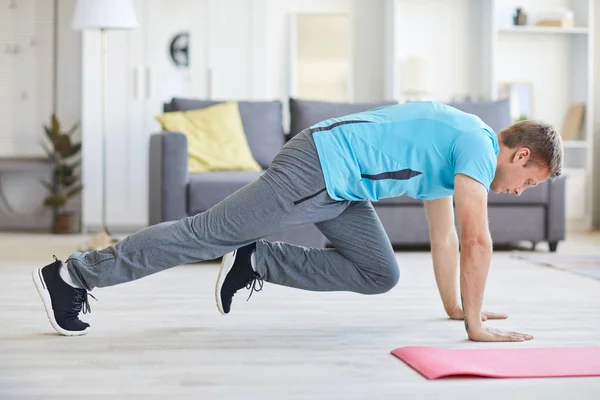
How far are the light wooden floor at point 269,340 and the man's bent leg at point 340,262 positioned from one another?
0.15m

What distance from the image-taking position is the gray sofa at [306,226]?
14.9ft

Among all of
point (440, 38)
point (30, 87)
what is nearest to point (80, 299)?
point (30, 87)

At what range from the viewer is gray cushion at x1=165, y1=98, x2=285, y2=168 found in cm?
536

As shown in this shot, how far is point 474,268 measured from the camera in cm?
234

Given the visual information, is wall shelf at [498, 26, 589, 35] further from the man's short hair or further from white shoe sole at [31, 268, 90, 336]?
white shoe sole at [31, 268, 90, 336]

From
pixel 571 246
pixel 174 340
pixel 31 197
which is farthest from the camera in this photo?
pixel 31 197

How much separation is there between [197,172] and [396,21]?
2.58 metres

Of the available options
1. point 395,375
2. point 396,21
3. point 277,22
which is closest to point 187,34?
point 277,22

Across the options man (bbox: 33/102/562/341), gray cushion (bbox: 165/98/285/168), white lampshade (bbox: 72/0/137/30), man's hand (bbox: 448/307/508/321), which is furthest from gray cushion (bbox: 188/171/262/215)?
man (bbox: 33/102/562/341)

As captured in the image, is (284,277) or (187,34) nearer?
(284,277)

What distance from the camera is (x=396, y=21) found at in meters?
6.85

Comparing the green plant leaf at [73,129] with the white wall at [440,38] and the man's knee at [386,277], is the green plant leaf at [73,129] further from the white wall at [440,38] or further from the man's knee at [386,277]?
the man's knee at [386,277]

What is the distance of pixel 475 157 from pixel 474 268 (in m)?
0.29

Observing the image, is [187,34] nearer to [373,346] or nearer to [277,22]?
[277,22]
